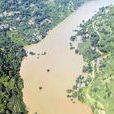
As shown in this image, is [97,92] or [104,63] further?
[104,63]

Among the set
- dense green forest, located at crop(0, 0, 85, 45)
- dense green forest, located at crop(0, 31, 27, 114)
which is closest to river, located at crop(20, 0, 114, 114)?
dense green forest, located at crop(0, 31, 27, 114)

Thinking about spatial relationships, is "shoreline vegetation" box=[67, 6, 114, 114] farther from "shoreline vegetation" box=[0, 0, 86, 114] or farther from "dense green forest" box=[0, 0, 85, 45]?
"dense green forest" box=[0, 0, 85, 45]

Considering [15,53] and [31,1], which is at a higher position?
[31,1]

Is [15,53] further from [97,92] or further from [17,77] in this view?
[97,92]

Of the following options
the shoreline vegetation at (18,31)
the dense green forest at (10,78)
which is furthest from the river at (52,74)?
the shoreline vegetation at (18,31)

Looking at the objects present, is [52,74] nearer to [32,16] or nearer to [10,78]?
[10,78]

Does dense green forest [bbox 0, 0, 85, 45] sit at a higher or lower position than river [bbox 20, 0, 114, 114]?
higher

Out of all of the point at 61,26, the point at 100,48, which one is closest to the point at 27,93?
the point at 100,48

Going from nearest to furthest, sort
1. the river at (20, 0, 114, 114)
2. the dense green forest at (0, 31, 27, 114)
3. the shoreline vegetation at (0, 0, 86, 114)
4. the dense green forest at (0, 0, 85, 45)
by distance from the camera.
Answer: the dense green forest at (0, 31, 27, 114)
the river at (20, 0, 114, 114)
the shoreline vegetation at (0, 0, 86, 114)
the dense green forest at (0, 0, 85, 45)
